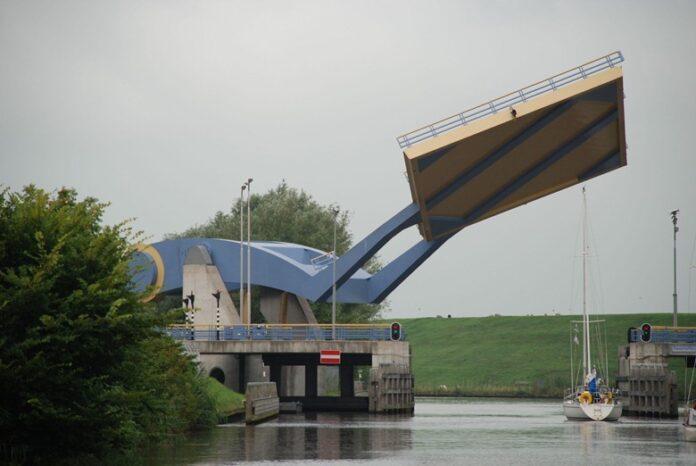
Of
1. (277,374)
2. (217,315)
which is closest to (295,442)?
(217,315)

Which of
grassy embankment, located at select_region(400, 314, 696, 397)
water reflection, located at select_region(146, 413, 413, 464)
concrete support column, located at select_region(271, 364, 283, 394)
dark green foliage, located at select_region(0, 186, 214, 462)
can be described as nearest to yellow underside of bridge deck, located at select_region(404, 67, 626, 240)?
water reflection, located at select_region(146, 413, 413, 464)

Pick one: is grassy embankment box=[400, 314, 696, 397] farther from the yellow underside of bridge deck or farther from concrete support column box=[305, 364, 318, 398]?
the yellow underside of bridge deck

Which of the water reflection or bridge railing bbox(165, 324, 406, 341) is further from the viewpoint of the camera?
bridge railing bbox(165, 324, 406, 341)

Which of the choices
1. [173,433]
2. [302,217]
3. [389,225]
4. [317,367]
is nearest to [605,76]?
[389,225]

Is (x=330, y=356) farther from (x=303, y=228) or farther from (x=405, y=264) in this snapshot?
(x=303, y=228)

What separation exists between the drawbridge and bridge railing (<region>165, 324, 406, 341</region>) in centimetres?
237

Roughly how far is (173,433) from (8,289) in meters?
18.4

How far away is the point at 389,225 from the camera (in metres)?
65.2

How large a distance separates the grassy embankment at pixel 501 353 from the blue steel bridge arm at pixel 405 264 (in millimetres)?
30001

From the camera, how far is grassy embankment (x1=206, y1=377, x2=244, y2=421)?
2089 inches

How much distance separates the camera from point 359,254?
219 ft

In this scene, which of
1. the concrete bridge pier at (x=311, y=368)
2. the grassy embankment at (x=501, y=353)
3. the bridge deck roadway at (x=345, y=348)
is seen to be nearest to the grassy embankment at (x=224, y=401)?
the concrete bridge pier at (x=311, y=368)

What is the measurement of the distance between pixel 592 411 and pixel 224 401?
55.2ft

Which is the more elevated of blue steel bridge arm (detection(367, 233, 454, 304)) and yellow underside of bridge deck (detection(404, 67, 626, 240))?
yellow underside of bridge deck (detection(404, 67, 626, 240))
